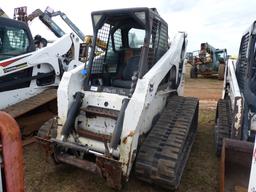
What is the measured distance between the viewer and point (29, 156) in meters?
4.24

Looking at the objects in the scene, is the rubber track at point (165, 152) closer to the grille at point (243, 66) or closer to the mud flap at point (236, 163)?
the mud flap at point (236, 163)

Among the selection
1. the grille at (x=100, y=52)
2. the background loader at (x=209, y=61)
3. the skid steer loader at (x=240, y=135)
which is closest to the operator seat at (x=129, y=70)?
the grille at (x=100, y=52)

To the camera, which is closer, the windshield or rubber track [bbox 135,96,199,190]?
rubber track [bbox 135,96,199,190]

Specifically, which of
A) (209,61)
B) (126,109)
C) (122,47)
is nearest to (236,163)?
(126,109)

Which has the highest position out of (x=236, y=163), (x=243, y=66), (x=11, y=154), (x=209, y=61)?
(x=209, y=61)

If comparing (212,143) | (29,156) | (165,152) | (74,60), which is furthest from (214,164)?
(74,60)

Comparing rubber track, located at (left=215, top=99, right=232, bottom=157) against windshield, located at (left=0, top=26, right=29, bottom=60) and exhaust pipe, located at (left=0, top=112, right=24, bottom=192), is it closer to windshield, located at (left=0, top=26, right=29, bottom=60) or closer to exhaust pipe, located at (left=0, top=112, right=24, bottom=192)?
exhaust pipe, located at (left=0, top=112, right=24, bottom=192)

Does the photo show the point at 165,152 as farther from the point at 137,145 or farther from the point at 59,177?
the point at 59,177

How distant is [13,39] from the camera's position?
16.5ft

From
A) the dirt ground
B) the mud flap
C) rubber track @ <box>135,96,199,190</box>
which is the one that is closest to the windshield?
the dirt ground

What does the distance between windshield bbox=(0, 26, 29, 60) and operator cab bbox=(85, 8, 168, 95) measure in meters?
1.91

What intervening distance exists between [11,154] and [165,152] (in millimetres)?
1814

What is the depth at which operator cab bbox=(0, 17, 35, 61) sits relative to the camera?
479cm

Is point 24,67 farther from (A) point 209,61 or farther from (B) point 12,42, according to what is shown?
(A) point 209,61
